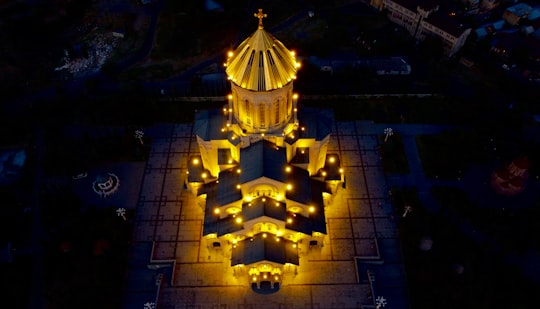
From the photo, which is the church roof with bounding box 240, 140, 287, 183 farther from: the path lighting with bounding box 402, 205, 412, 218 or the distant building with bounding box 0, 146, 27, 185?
the distant building with bounding box 0, 146, 27, 185

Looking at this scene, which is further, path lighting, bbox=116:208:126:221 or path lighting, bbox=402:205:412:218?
path lighting, bbox=116:208:126:221

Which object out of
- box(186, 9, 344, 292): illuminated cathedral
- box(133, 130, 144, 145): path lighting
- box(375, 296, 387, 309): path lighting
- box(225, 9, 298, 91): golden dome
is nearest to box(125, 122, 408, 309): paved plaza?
box(375, 296, 387, 309): path lighting

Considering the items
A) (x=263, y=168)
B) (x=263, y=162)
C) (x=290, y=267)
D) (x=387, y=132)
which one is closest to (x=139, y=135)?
(x=263, y=162)

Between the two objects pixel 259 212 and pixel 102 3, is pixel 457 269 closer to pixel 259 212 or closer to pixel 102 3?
pixel 259 212

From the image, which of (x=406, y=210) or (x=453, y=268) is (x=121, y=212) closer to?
(x=406, y=210)

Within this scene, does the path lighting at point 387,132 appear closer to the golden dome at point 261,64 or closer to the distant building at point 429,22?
the distant building at point 429,22

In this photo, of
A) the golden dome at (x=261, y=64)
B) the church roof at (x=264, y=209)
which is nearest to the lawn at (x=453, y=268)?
the church roof at (x=264, y=209)
